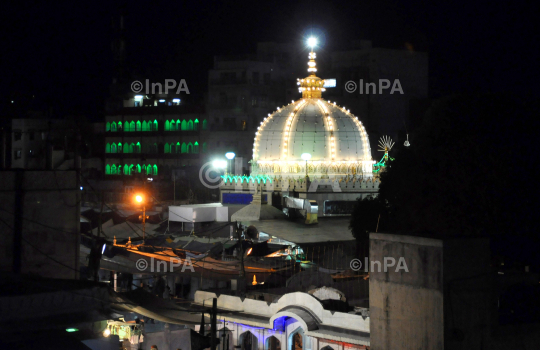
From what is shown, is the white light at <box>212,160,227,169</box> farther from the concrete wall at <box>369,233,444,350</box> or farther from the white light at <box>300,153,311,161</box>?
the concrete wall at <box>369,233,444,350</box>

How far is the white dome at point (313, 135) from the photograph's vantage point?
3978 centimetres

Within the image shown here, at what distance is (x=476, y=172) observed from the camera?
2189 cm

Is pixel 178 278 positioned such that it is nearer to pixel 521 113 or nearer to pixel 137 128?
pixel 521 113

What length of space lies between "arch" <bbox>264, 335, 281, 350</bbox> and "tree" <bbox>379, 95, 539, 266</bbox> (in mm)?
6978

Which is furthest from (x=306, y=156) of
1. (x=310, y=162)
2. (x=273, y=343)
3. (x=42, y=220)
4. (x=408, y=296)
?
(x=408, y=296)

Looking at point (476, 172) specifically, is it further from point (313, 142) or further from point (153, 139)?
point (153, 139)

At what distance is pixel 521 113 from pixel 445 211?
15.0 feet

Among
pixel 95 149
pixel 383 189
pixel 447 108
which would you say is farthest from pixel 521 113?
pixel 95 149

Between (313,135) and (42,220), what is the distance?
93.3 ft

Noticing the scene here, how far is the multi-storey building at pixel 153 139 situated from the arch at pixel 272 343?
4476 cm

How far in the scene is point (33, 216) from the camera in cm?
1237

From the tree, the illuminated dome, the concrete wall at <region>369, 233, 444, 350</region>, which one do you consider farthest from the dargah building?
the concrete wall at <region>369, 233, 444, 350</region>

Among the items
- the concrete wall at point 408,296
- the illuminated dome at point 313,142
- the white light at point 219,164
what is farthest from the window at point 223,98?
the concrete wall at point 408,296

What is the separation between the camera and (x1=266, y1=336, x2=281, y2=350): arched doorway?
1669 centimetres
